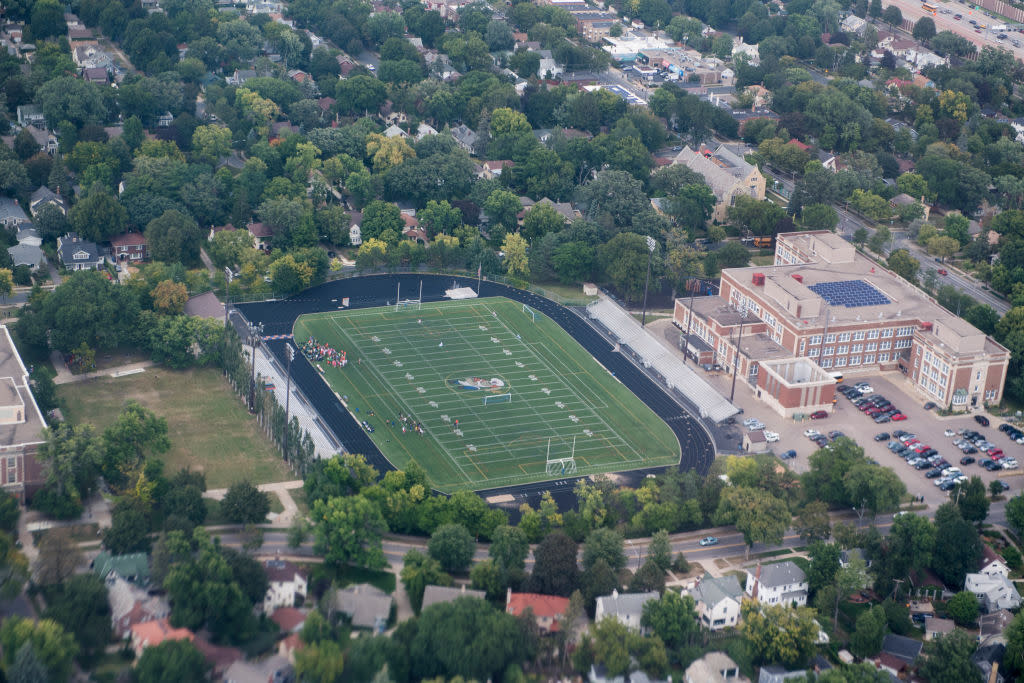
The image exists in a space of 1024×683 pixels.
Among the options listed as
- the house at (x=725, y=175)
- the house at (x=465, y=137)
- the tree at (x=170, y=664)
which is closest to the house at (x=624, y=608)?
the tree at (x=170, y=664)

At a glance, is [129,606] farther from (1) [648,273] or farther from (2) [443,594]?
(1) [648,273]

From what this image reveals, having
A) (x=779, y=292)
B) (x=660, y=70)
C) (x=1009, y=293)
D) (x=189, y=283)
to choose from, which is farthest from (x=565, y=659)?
(x=660, y=70)

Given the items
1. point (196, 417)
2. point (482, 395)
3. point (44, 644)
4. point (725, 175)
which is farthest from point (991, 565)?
point (725, 175)

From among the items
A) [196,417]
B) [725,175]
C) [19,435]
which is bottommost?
[196,417]

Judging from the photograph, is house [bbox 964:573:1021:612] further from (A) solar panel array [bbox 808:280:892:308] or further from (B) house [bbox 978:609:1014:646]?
(A) solar panel array [bbox 808:280:892:308]

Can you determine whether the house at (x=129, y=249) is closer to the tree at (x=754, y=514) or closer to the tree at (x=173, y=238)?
the tree at (x=173, y=238)

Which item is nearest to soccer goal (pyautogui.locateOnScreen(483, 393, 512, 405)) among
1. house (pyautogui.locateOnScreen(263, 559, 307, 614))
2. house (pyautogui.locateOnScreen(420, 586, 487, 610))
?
house (pyautogui.locateOnScreen(420, 586, 487, 610))
